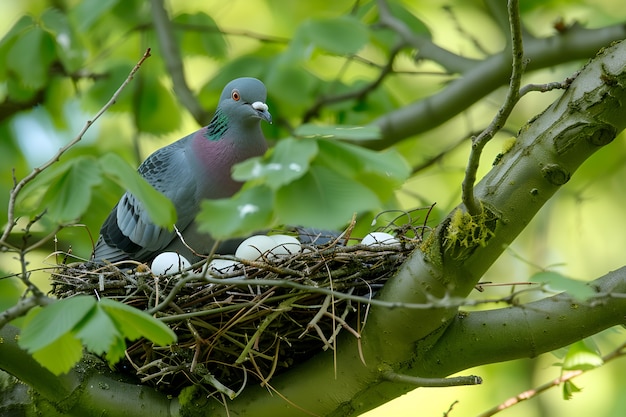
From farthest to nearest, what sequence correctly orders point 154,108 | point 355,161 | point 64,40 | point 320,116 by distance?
point 154,108 < point 320,116 < point 64,40 < point 355,161

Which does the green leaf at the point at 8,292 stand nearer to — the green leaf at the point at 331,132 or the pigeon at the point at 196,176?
the pigeon at the point at 196,176

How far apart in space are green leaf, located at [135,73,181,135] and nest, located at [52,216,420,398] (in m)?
3.01

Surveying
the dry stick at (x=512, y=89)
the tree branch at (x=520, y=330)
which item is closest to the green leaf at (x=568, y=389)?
the tree branch at (x=520, y=330)

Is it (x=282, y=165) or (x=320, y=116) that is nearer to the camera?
(x=282, y=165)

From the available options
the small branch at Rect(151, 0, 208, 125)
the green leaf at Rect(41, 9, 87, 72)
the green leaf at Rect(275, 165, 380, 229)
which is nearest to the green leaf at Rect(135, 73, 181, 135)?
the small branch at Rect(151, 0, 208, 125)

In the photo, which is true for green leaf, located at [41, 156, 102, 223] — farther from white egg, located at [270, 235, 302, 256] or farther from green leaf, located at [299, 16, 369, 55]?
green leaf, located at [299, 16, 369, 55]

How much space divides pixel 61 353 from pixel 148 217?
1.93 m

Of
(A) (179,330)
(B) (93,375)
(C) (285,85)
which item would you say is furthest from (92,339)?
(C) (285,85)

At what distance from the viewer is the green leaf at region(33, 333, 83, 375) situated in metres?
2.29

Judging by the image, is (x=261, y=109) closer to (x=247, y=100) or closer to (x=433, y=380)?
(x=247, y=100)

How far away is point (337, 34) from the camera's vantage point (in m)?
4.77

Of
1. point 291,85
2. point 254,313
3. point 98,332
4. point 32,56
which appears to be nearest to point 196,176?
point 254,313

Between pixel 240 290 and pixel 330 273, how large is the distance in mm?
384

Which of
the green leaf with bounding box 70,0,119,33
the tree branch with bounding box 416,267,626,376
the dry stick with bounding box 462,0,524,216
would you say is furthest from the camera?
the green leaf with bounding box 70,0,119,33
